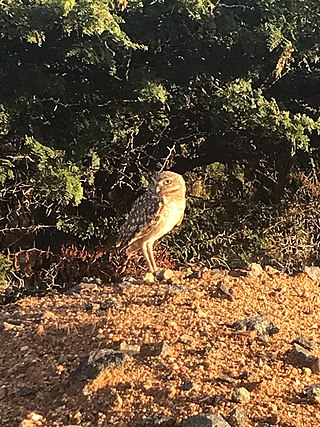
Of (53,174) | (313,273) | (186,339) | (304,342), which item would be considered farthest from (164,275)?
(304,342)

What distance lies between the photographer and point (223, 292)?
581 cm

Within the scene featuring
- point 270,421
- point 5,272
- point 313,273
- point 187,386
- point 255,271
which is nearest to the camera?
point 270,421

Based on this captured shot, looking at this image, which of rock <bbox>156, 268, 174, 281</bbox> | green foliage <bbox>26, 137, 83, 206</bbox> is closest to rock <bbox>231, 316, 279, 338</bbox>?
rock <bbox>156, 268, 174, 281</bbox>

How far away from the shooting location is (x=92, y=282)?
7.60 m

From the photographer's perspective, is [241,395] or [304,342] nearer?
[241,395]

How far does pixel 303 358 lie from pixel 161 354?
867mm

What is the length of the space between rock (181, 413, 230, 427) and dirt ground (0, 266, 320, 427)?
81 millimetres

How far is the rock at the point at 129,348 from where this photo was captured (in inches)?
Result: 175

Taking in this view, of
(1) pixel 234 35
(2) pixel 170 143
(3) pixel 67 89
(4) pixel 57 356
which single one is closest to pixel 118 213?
(2) pixel 170 143

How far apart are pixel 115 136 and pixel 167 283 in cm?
268

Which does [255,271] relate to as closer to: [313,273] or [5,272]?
[313,273]

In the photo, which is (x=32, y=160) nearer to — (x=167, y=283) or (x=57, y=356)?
(x=167, y=283)

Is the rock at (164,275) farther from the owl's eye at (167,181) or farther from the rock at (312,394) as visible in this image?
the rock at (312,394)

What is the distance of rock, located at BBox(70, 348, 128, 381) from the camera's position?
4.26m
